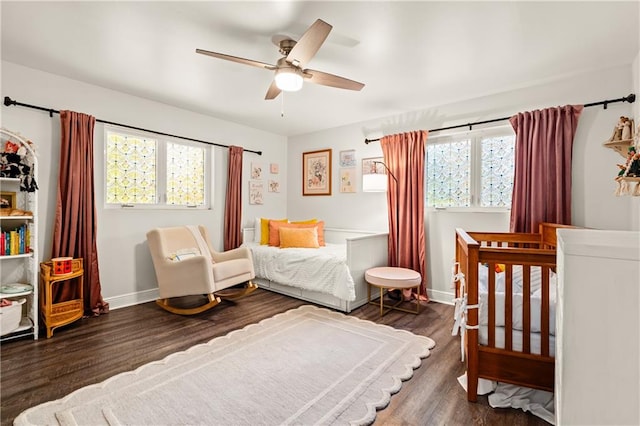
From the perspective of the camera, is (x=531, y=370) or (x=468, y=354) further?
(x=468, y=354)

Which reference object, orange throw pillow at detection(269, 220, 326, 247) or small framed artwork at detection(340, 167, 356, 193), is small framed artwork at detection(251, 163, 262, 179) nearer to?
orange throw pillow at detection(269, 220, 326, 247)

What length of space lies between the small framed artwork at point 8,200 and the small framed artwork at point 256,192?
8.60 feet

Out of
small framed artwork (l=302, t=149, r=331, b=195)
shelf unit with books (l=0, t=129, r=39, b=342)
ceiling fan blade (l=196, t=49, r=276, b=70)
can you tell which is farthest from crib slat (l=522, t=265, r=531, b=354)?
shelf unit with books (l=0, t=129, r=39, b=342)

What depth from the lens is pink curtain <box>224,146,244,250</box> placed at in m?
4.33

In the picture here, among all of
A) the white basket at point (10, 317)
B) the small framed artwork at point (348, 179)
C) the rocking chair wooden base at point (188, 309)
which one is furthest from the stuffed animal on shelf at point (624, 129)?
the white basket at point (10, 317)

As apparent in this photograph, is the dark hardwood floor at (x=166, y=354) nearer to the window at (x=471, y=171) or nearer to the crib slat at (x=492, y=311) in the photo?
the crib slat at (x=492, y=311)

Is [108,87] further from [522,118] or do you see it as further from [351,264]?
[522,118]

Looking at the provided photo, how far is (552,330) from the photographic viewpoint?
5.56ft

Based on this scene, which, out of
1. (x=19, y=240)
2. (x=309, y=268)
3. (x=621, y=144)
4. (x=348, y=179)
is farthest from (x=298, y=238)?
(x=621, y=144)

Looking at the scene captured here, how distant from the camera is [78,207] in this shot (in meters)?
2.97

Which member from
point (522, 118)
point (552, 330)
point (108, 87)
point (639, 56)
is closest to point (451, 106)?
point (522, 118)

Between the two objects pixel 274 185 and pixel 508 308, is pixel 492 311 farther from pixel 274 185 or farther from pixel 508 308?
pixel 274 185

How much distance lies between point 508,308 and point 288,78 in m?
2.05

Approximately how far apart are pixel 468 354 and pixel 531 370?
31 cm
